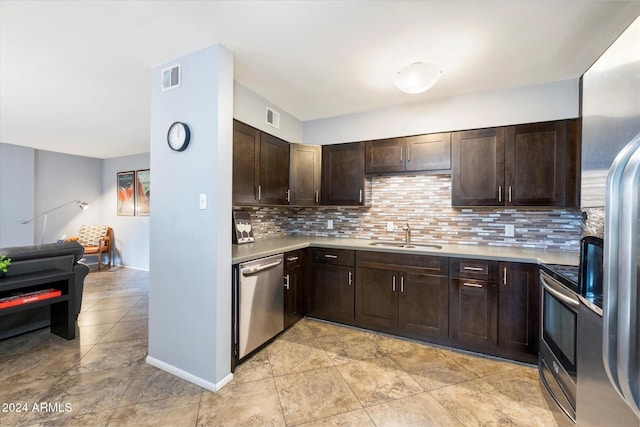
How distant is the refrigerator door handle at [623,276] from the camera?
2.23ft

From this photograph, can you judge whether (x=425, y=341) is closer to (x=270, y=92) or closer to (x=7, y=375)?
(x=270, y=92)

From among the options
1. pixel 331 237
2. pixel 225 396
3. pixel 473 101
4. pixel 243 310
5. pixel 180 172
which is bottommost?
pixel 225 396

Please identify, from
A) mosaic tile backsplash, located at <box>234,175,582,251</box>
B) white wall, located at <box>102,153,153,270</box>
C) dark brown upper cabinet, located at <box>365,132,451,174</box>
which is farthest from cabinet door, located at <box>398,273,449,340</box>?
white wall, located at <box>102,153,153,270</box>

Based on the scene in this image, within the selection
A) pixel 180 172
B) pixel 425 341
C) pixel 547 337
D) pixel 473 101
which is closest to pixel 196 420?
pixel 180 172

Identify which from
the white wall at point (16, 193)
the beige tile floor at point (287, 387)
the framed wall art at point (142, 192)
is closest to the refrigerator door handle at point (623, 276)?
the beige tile floor at point (287, 387)

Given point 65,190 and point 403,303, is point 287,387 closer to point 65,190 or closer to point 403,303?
point 403,303

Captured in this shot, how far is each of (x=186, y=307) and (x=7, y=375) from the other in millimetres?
1499

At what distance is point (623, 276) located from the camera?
2.28 ft

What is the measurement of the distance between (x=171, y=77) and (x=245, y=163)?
2.86 feet

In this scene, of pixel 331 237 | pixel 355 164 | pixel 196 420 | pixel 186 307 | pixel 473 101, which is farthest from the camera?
pixel 331 237

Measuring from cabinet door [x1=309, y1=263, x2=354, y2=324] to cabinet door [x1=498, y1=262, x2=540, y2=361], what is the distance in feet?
4.47

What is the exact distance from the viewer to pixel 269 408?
1723mm

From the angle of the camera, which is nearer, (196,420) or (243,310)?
(196,420)

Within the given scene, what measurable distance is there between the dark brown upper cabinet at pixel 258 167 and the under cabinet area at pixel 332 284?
813 millimetres
